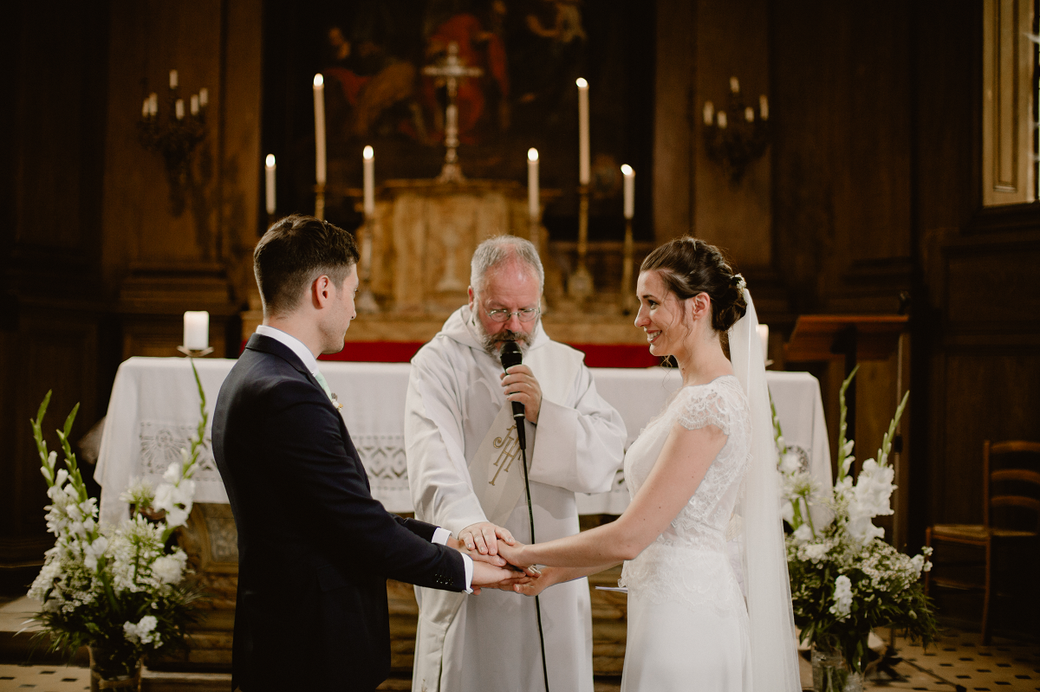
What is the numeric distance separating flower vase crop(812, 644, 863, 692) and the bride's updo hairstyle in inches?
69.2

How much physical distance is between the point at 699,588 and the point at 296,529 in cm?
99

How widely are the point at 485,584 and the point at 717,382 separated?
803 mm

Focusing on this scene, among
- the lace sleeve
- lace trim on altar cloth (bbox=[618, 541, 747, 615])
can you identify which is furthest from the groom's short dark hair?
lace trim on altar cloth (bbox=[618, 541, 747, 615])

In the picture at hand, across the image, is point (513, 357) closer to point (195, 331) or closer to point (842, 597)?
point (842, 597)

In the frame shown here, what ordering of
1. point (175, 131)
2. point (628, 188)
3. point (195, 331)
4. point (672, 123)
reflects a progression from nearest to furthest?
point (195, 331) → point (628, 188) → point (175, 131) → point (672, 123)

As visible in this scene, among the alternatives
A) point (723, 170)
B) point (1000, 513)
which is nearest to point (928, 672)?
point (1000, 513)

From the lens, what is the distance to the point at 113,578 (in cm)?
311

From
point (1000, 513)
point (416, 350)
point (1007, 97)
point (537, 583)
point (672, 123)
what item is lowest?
point (1000, 513)

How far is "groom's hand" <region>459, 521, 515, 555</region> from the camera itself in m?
2.19

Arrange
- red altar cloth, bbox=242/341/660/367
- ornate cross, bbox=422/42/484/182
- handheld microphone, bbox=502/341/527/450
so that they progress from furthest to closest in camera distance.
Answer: ornate cross, bbox=422/42/484/182
red altar cloth, bbox=242/341/660/367
handheld microphone, bbox=502/341/527/450

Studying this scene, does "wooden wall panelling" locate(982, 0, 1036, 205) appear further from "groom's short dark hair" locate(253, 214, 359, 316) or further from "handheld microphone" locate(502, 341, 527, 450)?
"groom's short dark hair" locate(253, 214, 359, 316)

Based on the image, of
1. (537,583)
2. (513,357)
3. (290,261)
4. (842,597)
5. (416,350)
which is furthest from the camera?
(416,350)

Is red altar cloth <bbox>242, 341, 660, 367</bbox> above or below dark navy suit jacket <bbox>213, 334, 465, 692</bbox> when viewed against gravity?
above

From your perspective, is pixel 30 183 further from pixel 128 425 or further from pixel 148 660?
pixel 148 660
